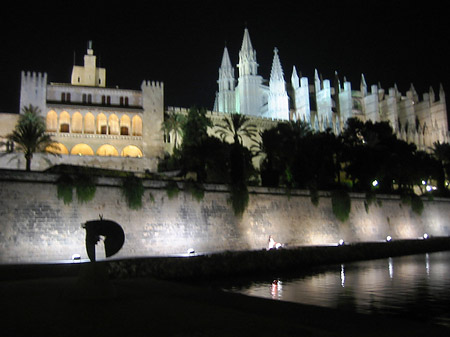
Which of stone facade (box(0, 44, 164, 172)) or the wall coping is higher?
stone facade (box(0, 44, 164, 172))

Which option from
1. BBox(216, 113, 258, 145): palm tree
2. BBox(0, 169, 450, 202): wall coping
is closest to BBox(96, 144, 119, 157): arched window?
BBox(216, 113, 258, 145): palm tree

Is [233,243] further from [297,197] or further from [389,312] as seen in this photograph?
[389,312]

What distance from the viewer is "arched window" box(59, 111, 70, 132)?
44469 millimetres

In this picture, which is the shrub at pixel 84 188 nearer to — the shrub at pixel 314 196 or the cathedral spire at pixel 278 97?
the shrub at pixel 314 196

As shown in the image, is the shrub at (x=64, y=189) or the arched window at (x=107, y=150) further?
the arched window at (x=107, y=150)

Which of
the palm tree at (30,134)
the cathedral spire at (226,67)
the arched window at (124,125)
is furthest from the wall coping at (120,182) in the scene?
the cathedral spire at (226,67)

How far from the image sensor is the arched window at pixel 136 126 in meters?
47.2

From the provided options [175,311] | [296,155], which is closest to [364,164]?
[296,155]

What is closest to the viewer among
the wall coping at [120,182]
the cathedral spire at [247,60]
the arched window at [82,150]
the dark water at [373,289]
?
the dark water at [373,289]

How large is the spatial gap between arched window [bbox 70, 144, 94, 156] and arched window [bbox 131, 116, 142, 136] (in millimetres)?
4754

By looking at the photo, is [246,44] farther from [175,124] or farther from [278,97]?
[175,124]

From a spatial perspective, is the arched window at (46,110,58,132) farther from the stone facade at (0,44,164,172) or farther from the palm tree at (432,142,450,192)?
the palm tree at (432,142,450,192)

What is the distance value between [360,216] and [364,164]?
855cm

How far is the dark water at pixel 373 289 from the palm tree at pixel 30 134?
21.0m
